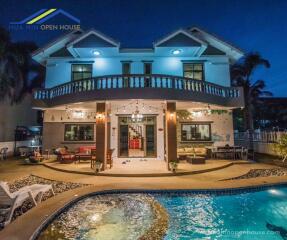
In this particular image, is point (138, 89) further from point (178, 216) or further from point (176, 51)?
point (178, 216)

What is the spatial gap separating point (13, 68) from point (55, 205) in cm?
1540

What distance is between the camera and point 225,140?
15.3 metres

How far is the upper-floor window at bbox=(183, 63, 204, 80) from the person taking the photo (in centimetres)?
1541

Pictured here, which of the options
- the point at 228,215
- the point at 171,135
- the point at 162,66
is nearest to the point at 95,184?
the point at 171,135

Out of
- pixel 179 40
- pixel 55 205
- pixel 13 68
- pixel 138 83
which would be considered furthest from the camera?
pixel 13 68

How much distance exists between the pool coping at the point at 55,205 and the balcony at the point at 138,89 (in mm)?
5015

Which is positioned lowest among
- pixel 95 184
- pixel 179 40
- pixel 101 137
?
pixel 95 184

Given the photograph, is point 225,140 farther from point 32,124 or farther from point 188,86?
point 32,124

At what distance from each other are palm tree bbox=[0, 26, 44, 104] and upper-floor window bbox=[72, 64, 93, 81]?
4.73m

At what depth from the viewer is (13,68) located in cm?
1728

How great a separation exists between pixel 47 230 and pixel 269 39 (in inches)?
3055

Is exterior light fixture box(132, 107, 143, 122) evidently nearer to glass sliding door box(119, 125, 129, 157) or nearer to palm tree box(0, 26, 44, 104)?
glass sliding door box(119, 125, 129, 157)

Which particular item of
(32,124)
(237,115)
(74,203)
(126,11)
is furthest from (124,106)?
(126,11)

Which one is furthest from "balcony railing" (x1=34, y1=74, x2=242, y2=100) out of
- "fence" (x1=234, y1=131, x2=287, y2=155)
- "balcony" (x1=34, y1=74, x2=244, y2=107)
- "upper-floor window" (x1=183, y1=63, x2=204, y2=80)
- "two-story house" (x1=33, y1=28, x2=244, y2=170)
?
"fence" (x1=234, y1=131, x2=287, y2=155)
